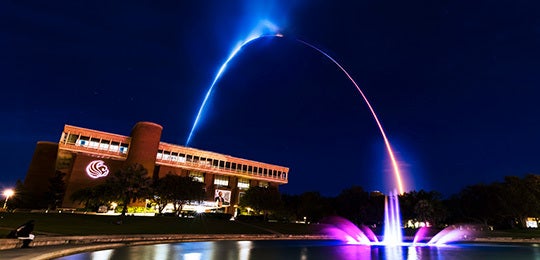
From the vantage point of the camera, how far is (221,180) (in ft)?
→ 335

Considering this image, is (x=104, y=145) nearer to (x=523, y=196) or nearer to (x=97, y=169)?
(x=97, y=169)

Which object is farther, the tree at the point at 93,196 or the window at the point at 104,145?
the window at the point at 104,145

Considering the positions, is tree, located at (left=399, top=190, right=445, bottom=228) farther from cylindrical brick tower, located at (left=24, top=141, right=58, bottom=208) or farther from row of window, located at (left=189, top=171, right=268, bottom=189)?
cylindrical brick tower, located at (left=24, top=141, right=58, bottom=208)

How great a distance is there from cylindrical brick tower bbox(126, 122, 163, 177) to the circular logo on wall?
5564mm

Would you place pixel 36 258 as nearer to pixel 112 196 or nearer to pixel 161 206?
pixel 112 196

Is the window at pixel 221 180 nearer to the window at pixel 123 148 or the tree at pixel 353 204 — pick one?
the window at pixel 123 148

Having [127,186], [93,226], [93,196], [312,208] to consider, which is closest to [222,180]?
[312,208]

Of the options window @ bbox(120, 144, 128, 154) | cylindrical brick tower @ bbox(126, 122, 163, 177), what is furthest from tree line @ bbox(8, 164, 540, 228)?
window @ bbox(120, 144, 128, 154)

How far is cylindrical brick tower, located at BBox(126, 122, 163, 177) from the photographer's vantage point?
83438mm

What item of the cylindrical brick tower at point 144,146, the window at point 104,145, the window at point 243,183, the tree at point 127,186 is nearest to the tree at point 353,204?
the window at point 243,183

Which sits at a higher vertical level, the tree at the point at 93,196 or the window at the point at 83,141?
the window at the point at 83,141

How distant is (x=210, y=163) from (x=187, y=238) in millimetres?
68251

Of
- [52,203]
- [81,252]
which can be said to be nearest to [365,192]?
[52,203]

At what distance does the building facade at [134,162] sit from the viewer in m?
79.9
